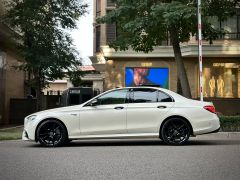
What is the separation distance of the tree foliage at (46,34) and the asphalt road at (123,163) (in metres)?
15.0

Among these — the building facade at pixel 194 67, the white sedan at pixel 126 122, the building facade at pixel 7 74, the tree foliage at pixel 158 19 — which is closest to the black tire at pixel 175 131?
the white sedan at pixel 126 122

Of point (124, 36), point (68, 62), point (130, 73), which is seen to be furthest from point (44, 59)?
point (130, 73)

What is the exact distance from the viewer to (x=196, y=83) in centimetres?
3125

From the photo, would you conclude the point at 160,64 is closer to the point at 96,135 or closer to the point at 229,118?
the point at 229,118

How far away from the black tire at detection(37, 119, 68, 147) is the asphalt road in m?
0.47

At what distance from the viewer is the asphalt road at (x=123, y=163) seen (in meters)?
7.61

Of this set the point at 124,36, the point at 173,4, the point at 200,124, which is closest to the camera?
the point at 200,124

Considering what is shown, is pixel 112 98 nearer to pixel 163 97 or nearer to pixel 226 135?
pixel 163 97

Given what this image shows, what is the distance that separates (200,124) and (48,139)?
3.72m

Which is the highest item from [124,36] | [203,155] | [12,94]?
[124,36]

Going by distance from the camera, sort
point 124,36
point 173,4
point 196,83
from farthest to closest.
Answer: point 196,83 → point 124,36 → point 173,4

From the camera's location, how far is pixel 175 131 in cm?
1212

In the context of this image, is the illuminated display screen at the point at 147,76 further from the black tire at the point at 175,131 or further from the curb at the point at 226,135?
the black tire at the point at 175,131

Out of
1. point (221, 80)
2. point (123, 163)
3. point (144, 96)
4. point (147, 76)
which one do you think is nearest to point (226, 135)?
point (144, 96)
